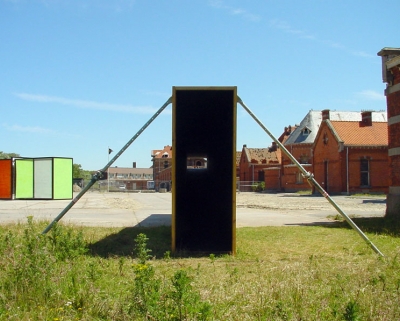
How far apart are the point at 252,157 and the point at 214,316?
75.4 metres

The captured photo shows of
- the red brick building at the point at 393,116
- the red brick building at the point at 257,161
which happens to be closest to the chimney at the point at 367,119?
the red brick building at the point at 257,161

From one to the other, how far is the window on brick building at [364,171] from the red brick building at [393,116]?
1124 inches

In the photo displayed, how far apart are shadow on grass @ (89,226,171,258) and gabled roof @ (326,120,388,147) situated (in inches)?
1411

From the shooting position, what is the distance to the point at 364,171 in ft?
144

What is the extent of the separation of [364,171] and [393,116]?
95.6 ft

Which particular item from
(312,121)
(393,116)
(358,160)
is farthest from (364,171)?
(393,116)

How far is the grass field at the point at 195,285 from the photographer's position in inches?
182

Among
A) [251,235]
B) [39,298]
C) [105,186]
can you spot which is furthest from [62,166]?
[105,186]

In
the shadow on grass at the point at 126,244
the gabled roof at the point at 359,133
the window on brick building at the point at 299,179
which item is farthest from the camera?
the window on brick building at the point at 299,179

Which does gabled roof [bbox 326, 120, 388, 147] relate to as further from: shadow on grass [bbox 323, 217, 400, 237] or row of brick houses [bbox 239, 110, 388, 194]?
shadow on grass [bbox 323, 217, 400, 237]

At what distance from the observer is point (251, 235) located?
37.2 feet

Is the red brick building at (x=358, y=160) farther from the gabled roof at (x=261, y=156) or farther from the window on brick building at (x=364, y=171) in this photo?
the gabled roof at (x=261, y=156)

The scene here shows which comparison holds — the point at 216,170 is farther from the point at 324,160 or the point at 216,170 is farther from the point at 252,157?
the point at 252,157

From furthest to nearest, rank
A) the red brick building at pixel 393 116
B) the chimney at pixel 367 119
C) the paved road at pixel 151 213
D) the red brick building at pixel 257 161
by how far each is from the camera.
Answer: the red brick building at pixel 257 161 < the chimney at pixel 367 119 < the red brick building at pixel 393 116 < the paved road at pixel 151 213
